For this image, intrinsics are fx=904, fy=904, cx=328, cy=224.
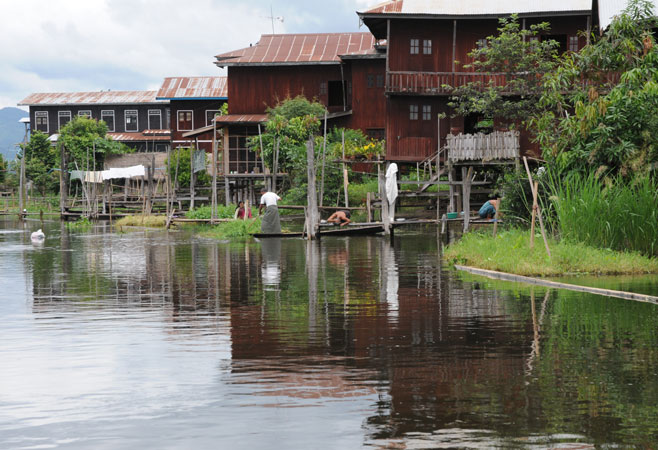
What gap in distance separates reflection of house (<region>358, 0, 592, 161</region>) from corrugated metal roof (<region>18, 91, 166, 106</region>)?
3278cm

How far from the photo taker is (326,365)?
25.7 feet

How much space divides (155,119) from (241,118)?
24.7 metres

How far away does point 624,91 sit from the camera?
56.9 ft

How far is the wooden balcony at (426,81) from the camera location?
→ 35263 millimetres

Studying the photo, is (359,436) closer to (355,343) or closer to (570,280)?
(355,343)

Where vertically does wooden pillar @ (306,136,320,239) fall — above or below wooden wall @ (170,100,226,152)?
below

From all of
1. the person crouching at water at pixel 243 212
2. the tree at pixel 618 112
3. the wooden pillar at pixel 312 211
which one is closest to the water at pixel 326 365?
the tree at pixel 618 112

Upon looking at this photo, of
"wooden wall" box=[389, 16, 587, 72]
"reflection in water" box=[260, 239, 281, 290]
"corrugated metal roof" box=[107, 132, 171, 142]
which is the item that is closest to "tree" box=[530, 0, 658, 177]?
"reflection in water" box=[260, 239, 281, 290]

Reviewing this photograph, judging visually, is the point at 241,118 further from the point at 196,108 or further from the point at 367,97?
the point at 196,108

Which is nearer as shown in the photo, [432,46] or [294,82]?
[432,46]

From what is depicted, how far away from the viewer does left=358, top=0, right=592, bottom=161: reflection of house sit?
35.3 metres

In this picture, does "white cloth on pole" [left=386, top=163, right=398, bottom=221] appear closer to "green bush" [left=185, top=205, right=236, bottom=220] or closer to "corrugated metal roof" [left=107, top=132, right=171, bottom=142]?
"green bush" [left=185, top=205, right=236, bottom=220]

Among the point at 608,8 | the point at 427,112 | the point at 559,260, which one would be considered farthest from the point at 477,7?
the point at 559,260

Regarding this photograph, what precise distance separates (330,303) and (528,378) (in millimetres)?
5183
